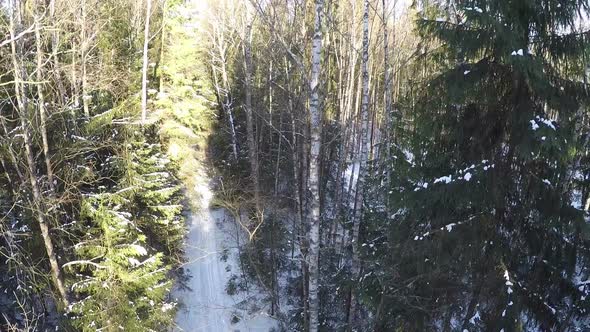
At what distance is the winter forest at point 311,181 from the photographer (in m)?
5.54

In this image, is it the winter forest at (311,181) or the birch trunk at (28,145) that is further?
the birch trunk at (28,145)

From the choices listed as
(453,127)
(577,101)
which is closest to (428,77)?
(453,127)

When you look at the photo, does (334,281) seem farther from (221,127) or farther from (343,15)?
A: (221,127)

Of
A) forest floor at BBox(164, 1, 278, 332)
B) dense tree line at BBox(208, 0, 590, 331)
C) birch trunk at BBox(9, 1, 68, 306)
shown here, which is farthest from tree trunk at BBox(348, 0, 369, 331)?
birch trunk at BBox(9, 1, 68, 306)

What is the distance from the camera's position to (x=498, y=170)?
5.75 metres

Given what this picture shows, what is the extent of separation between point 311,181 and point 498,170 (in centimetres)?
286

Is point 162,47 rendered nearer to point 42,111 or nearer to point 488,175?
point 42,111

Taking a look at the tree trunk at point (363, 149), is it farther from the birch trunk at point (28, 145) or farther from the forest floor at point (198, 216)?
the birch trunk at point (28, 145)

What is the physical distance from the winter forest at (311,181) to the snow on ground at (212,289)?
68 mm

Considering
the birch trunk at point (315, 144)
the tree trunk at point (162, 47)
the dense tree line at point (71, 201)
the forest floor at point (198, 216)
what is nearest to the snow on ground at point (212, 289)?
the forest floor at point (198, 216)

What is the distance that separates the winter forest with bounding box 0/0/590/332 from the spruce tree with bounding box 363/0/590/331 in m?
0.03

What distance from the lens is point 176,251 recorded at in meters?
14.5

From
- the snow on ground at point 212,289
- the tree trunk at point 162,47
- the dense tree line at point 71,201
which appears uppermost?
the tree trunk at point 162,47

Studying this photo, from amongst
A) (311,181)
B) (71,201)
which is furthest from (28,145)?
(311,181)
